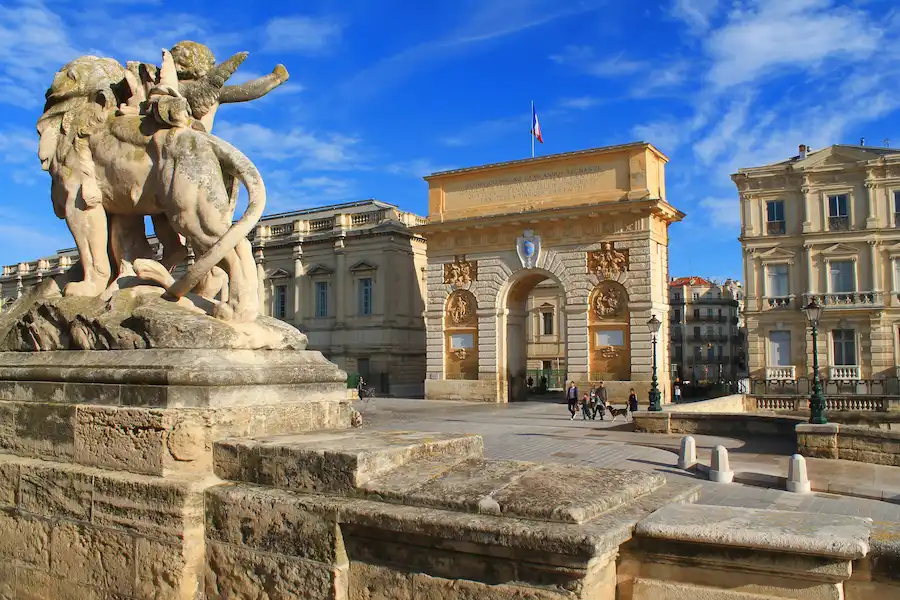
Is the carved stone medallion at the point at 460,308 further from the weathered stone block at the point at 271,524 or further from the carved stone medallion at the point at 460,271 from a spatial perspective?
the weathered stone block at the point at 271,524

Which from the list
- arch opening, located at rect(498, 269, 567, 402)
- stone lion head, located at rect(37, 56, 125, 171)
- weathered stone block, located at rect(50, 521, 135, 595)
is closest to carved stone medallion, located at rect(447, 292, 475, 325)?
arch opening, located at rect(498, 269, 567, 402)

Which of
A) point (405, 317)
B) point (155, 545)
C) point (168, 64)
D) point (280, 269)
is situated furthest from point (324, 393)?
point (280, 269)

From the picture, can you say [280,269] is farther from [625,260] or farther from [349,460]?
[349,460]

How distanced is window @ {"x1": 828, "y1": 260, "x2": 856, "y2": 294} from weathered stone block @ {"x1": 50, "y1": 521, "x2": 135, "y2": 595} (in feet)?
122

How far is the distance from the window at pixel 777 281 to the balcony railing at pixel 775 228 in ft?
5.67

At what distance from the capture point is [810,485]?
9641 millimetres

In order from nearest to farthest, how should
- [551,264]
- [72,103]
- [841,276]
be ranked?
[72,103] → [551,264] → [841,276]

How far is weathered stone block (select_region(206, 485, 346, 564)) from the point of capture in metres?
2.97

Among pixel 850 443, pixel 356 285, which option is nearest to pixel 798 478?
pixel 850 443

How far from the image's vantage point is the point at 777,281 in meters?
36.0

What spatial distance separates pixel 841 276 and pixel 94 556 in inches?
1476

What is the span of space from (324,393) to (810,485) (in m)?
7.91

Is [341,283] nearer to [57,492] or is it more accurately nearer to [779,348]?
[779,348]

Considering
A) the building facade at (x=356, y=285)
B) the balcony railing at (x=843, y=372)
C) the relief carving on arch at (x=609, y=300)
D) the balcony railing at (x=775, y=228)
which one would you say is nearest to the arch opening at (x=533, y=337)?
the relief carving on arch at (x=609, y=300)
